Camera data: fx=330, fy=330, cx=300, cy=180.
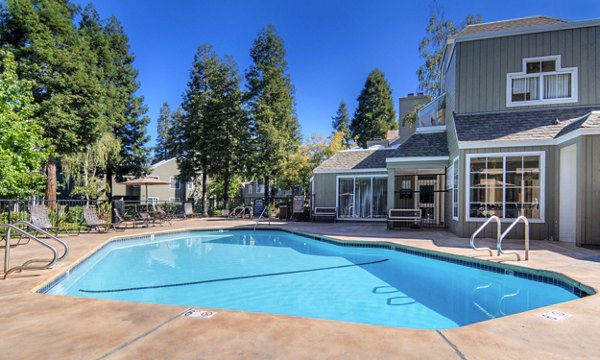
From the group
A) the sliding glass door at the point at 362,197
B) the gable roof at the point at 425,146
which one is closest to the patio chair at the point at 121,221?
the sliding glass door at the point at 362,197

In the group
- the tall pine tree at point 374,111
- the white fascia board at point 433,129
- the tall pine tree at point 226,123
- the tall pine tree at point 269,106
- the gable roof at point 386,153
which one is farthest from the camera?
the tall pine tree at point 374,111

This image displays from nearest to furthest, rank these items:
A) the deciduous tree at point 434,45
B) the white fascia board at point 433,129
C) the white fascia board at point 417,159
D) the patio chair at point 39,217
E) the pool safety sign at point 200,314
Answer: the pool safety sign at point 200,314 < the patio chair at point 39,217 < the white fascia board at point 417,159 < the white fascia board at point 433,129 < the deciduous tree at point 434,45

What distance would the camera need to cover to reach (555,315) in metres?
3.23

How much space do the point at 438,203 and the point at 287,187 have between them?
14165mm

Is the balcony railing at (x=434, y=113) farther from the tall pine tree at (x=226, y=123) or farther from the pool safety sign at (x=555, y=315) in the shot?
the tall pine tree at (x=226, y=123)

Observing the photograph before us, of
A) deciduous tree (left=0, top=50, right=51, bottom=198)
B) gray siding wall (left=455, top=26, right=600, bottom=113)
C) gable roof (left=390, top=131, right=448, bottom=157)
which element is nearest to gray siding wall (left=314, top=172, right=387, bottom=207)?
gable roof (left=390, top=131, right=448, bottom=157)

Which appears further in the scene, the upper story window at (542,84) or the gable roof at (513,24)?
the gable roof at (513,24)

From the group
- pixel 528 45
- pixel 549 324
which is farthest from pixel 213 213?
pixel 549 324

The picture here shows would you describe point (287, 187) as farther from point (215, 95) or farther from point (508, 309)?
point (508, 309)

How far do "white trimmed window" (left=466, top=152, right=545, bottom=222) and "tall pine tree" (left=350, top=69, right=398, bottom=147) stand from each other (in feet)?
96.0

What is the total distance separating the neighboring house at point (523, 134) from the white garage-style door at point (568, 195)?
0.08 ft

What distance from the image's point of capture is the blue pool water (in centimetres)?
455

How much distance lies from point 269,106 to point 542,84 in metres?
16.4

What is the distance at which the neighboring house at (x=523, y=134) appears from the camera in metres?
8.09
